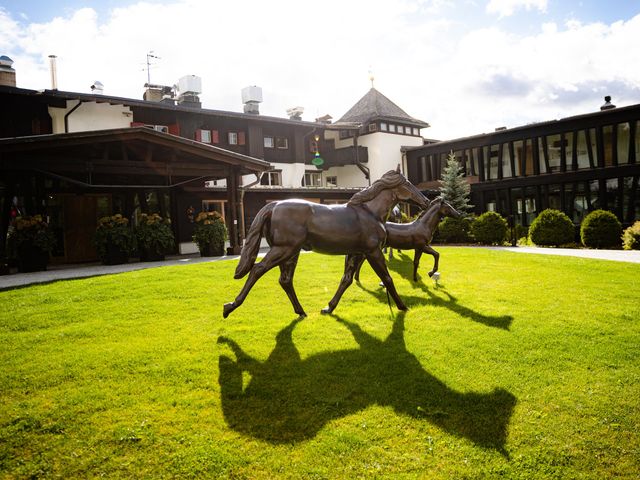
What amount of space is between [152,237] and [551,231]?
16511 millimetres

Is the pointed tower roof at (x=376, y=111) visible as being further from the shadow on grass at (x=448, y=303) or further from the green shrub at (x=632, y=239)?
the shadow on grass at (x=448, y=303)

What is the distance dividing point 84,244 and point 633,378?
61.6ft

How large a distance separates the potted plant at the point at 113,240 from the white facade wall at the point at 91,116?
899 centimetres

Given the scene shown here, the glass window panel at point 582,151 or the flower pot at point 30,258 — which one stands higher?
the glass window panel at point 582,151

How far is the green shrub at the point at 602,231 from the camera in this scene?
60.5 ft

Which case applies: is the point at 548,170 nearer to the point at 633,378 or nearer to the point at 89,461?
the point at 633,378

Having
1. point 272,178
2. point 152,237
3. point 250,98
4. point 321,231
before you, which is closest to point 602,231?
point 321,231

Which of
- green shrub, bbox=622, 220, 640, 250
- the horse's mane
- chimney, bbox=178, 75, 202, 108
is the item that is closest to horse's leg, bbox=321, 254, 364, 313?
the horse's mane

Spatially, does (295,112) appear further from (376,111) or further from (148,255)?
(148,255)

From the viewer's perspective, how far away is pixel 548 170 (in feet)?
95.0

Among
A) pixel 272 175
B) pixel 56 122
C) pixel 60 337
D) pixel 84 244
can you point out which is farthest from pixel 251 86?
pixel 60 337

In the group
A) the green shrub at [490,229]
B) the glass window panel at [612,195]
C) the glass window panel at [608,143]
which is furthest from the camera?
the glass window panel at [608,143]

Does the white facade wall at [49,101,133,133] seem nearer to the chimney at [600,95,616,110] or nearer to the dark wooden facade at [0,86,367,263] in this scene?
the dark wooden facade at [0,86,367,263]

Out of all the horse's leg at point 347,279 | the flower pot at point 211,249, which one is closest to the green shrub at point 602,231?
the flower pot at point 211,249
